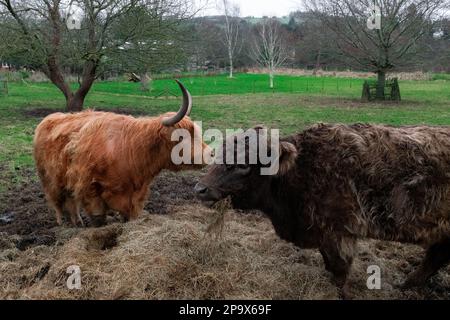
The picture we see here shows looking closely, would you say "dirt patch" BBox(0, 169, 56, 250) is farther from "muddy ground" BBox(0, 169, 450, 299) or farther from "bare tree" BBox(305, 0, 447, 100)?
"bare tree" BBox(305, 0, 447, 100)

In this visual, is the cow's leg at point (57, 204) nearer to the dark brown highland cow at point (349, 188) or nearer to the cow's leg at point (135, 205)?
the cow's leg at point (135, 205)

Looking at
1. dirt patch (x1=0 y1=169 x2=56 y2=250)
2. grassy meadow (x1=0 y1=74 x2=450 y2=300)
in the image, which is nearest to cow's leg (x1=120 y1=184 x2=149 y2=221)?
grassy meadow (x1=0 y1=74 x2=450 y2=300)

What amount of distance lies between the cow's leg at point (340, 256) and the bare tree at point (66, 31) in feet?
43.6

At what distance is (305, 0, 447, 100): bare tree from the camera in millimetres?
21078

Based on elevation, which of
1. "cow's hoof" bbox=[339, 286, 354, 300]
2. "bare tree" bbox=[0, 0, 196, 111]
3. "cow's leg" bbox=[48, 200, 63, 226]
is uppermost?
"bare tree" bbox=[0, 0, 196, 111]

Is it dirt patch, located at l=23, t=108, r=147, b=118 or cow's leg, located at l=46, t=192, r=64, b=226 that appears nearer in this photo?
cow's leg, located at l=46, t=192, r=64, b=226

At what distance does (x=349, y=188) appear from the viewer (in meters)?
3.37

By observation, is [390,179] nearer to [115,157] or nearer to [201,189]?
[201,189]

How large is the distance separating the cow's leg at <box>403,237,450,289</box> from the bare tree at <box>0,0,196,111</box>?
13.5 meters

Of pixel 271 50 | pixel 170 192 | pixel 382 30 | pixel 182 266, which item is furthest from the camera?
pixel 271 50

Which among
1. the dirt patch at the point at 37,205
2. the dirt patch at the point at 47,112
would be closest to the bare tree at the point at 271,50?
the dirt patch at the point at 47,112

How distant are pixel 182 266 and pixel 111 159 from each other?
62.4 inches

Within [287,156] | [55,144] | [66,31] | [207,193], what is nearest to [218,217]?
[207,193]

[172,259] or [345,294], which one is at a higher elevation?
[172,259]
